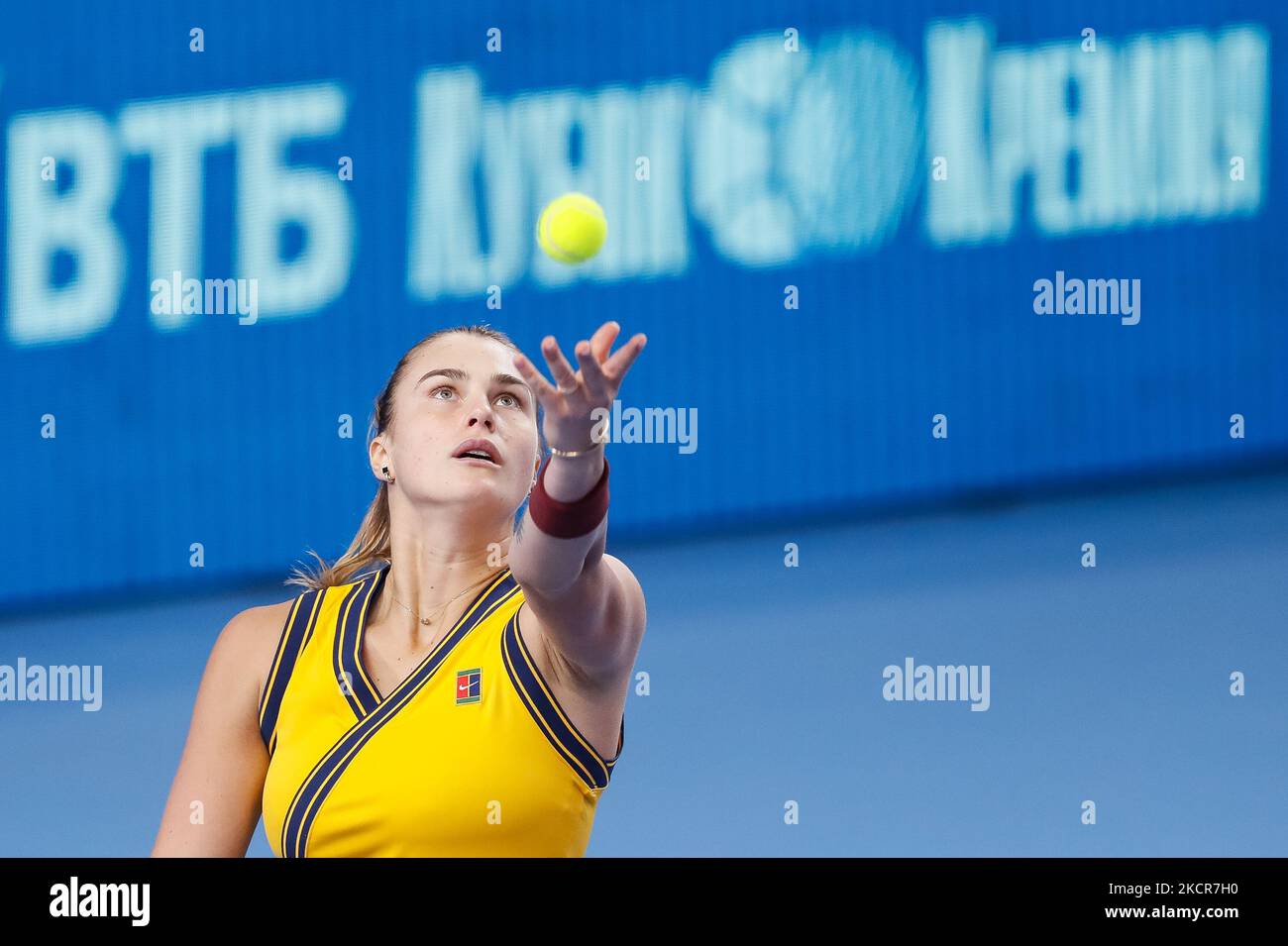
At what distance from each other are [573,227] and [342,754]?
3.37 feet

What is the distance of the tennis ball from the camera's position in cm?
327

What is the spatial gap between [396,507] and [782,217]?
5356 millimetres

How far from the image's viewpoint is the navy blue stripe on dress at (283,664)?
2.94 metres

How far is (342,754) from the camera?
275 centimetres

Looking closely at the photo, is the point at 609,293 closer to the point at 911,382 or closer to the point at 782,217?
the point at 782,217

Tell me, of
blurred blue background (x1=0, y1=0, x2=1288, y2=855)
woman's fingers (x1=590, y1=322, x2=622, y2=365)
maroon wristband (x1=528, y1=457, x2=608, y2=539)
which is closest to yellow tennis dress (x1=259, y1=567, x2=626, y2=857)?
maroon wristband (x1=528, y1=457, x2=608, y2=539)

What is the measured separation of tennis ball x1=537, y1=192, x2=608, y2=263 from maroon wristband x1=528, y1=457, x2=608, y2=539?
2.87ft
